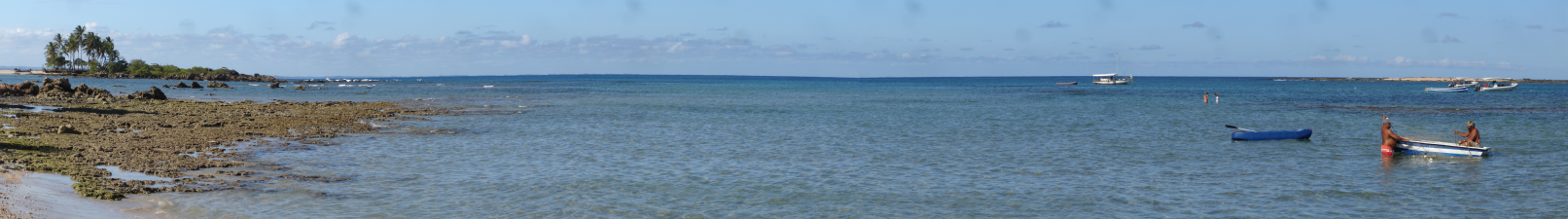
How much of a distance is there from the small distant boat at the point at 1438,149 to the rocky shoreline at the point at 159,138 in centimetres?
2717

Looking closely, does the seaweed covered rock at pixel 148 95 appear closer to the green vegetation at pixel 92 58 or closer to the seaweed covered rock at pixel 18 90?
the seaweed covered rock at pixel 18 90

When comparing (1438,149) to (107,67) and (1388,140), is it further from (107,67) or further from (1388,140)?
(107,67)

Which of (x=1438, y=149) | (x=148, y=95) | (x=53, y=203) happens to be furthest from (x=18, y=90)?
(x=1438, y=149)

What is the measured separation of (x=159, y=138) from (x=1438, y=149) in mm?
35014

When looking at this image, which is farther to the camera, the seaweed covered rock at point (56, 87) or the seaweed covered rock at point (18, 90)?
the seaweed covered rock at point (56, 87)

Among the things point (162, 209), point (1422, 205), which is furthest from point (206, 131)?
point (1422, 205)

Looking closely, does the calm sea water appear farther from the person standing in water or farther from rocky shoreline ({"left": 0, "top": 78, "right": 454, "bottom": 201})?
rocky shoreline ({"left": 0, "top": 78, "right": 454, "bottom": 201})

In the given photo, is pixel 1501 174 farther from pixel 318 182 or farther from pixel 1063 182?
pixel 318 182

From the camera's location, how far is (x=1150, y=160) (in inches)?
979

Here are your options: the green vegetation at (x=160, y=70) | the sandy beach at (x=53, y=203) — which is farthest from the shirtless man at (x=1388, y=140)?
the green vegetation at (x=160, y=70)

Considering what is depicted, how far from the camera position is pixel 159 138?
25.5 meters

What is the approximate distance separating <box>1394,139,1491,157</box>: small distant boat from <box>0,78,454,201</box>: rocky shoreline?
27.2m

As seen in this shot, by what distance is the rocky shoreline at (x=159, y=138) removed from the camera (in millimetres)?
17719

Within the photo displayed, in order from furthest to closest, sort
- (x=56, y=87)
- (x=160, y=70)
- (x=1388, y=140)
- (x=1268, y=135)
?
(x=160, y=70), (x=56, y=87), (x=1268, y=135), (x=1388, y=140)
